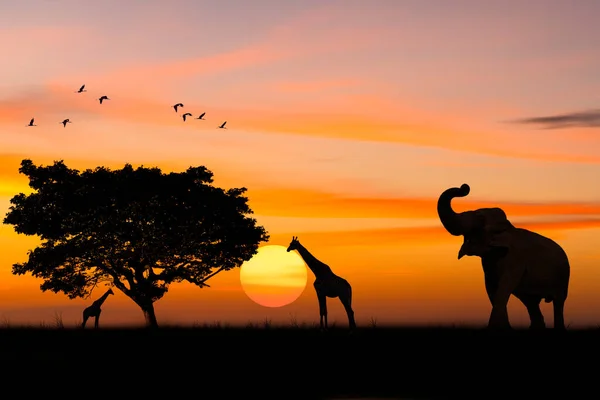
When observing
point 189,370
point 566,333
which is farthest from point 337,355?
point 566,333

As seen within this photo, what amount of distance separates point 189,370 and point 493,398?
782 cm

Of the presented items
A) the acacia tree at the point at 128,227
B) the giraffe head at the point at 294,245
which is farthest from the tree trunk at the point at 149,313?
the giraffe head at the point at 294,245

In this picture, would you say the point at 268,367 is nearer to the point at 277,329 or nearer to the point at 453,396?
the point at 453,396

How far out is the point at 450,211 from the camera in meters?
31.7

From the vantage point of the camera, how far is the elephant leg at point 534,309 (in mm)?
33312

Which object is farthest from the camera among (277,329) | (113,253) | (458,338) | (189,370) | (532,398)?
(113,253)

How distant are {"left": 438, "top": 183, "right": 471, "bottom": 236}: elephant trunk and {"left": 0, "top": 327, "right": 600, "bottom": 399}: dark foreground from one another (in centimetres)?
356

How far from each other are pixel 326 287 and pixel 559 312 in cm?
826

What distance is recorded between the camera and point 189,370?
74.8 feet

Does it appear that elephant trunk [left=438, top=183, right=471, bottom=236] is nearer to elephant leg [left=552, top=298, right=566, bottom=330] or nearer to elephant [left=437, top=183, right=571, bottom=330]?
elephant [left=437, top=183, right=571, bottom=330]

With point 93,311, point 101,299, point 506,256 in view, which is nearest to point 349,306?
point 506,256

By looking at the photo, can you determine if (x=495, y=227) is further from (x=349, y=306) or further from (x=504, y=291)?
(x=349, y=306)

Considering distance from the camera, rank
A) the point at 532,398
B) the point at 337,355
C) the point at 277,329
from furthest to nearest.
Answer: the point at 277,329
the point at 337,355
the point at 532,398

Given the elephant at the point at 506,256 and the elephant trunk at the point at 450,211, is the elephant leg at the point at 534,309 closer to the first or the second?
the elephant at the point at 506,256
